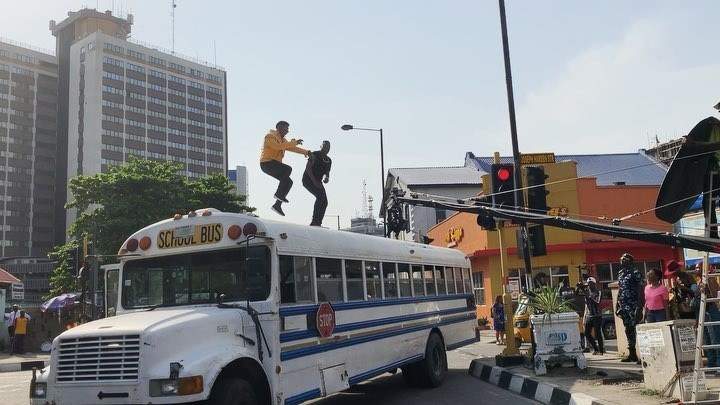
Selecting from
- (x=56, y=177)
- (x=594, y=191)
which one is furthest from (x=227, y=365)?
(x=56, y=177)

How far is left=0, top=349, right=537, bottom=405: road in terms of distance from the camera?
29.9 feet

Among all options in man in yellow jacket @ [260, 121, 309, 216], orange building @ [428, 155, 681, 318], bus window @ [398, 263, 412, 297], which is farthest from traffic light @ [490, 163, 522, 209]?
orange building @ [428, 155, 681, 318]

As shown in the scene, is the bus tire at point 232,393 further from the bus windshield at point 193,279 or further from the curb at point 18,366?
the curb at point 18,366

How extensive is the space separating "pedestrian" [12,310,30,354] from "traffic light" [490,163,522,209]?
18.6m

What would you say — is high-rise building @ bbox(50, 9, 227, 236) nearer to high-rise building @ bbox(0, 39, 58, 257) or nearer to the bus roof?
high-rise building @ bbox(0, 39, 58, 257)

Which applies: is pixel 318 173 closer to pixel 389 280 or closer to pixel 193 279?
pixel 389 280

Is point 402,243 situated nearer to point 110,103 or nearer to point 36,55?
point 110,103

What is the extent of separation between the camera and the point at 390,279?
9.52 m

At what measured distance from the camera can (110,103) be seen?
102 metres

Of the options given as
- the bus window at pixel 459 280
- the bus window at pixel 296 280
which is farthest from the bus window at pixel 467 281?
the bus window at pixel 296 280

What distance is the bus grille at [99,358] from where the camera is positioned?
5.24 m

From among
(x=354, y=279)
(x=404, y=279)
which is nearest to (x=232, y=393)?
(x=354, y=279)

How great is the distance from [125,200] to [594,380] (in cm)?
3063

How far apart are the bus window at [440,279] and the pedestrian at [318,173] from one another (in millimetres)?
2810
